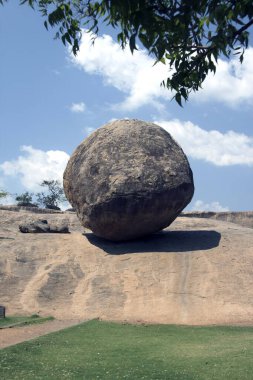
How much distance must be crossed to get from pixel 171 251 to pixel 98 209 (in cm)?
281

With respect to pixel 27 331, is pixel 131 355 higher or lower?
higher

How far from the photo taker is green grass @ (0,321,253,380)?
694cm

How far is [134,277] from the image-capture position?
54.4 feet

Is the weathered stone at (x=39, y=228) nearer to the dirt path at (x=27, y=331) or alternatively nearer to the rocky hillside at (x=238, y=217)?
the dirt path at (x=27, y=331)

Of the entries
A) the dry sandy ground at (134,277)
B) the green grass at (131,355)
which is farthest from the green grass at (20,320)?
the green grass at (131,355)

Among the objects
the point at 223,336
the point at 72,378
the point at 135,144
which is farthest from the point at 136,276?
the point at 72,378

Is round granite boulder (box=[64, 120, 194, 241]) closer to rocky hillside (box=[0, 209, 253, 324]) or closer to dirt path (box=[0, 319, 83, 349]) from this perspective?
rocky hillside (box=[0, 209, 253, 324])

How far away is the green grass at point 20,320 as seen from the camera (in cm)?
1258

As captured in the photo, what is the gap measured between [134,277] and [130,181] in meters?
3.19

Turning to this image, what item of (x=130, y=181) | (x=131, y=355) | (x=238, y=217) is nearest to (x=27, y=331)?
(x=131, y=355)

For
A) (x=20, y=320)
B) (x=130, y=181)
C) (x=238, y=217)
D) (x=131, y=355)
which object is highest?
(x=130, y=181)

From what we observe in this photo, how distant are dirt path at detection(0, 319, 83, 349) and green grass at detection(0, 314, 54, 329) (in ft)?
0.86

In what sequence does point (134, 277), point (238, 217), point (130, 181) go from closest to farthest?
point (134, 277)
point (130, 181)
point (238, 217)

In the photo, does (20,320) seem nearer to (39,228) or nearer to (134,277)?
(134,277)
